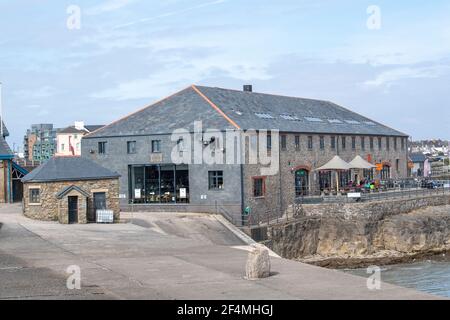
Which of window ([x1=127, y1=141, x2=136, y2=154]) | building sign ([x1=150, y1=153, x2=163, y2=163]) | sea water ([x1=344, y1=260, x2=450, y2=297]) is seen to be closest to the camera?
sea water ([x1=344, y1=260, x2=450, y2=297])

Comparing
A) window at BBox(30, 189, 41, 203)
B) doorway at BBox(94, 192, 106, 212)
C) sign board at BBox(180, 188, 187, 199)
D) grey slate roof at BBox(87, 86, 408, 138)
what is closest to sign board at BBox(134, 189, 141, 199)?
sign board at BBox(180, 188, 187, 199)

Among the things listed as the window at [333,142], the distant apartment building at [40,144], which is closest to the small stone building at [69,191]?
the window at [333,142]

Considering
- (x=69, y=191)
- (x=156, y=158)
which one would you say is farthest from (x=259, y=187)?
(x=69, y=191)

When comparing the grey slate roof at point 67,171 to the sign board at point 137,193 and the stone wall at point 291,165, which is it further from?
the stone wall at point 291,165

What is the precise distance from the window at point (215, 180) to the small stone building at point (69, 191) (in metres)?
7.55

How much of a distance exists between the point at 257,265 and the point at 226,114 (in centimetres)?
2457

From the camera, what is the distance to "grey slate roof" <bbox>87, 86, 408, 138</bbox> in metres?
40.7

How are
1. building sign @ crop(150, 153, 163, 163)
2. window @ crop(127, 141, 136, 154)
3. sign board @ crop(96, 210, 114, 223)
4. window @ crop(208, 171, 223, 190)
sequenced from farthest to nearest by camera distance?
window @ crop(127, 141, 136, 154) < building sign @ crop(150, 153, 163, 163) < window @ crop(208, 171, 223, 190) < sign board @ crop(96, 210, 114, 223)

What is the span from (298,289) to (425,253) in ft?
91.5

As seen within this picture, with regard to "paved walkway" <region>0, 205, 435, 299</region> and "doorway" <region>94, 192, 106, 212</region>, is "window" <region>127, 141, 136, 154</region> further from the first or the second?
"paved walkway" <region>0, 205, 435, 299</region>

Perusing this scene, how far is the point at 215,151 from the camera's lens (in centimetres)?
3869

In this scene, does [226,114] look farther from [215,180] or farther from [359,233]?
[359,233]
